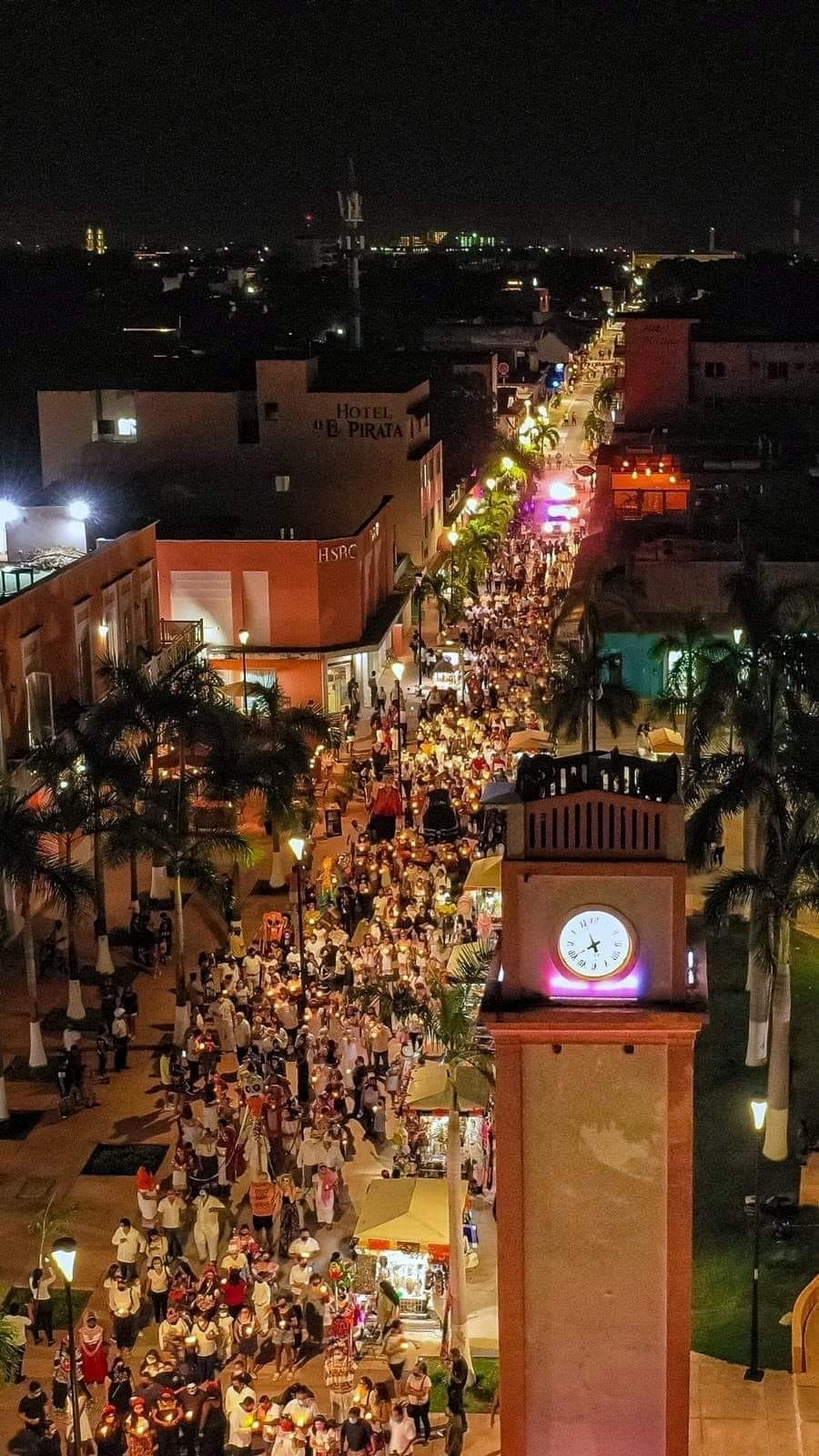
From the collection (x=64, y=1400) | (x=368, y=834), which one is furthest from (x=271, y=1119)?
(x=368, y=834)

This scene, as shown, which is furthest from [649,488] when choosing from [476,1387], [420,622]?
[476,1387]

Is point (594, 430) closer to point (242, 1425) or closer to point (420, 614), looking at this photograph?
point (420, 614)

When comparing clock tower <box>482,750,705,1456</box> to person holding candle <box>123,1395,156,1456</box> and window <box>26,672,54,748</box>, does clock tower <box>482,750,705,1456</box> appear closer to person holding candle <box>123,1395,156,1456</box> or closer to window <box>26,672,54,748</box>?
person holding candle <box>123,1395,156,1456</box>

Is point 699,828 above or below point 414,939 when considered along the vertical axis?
above

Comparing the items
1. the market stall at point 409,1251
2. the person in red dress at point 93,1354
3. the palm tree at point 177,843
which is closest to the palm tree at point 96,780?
the palm tree at point 177,843

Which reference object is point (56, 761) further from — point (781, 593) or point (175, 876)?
point (781, 593)

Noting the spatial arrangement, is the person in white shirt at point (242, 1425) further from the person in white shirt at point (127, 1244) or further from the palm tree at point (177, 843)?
the palm tree at point (177, 843)
